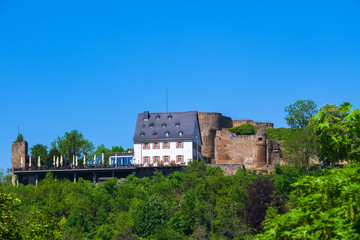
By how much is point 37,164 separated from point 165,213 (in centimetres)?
2483

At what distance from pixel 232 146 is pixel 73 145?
23.4 m

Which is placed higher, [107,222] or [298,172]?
[298,172]

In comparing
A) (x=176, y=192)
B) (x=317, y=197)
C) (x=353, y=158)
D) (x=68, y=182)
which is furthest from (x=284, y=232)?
(x=68, y=182)

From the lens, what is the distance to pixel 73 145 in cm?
9594

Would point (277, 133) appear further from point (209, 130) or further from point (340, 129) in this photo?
point (340, 129)

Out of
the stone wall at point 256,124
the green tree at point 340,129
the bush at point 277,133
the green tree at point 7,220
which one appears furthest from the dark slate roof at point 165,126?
the green tree at point 340,129

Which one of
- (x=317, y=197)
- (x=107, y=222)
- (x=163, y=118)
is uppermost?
(x=163, y=118)

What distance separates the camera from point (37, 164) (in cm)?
8475

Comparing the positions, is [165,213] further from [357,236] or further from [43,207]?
[357,236]

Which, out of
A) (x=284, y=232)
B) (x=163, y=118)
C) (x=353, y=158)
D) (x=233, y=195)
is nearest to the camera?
(x=284, y=232)

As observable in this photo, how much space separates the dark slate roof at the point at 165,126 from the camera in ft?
258

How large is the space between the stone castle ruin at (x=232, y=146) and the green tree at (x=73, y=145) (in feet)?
60.4

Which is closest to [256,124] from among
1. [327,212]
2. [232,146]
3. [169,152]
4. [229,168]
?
[232,146]

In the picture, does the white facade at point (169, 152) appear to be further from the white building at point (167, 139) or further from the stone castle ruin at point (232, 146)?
the stone castle ruin at point (232, 146)
